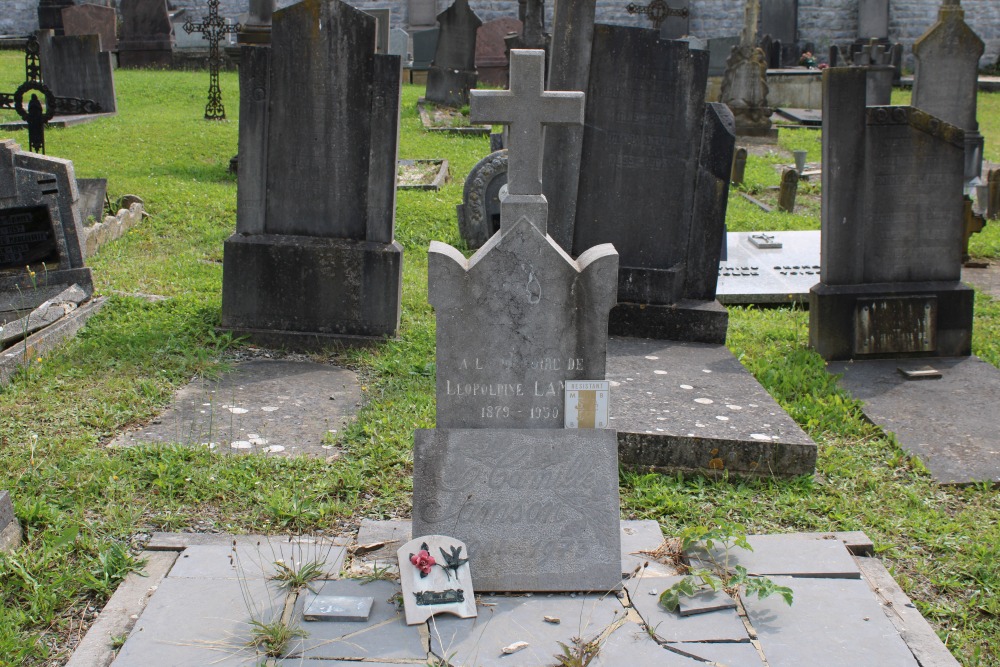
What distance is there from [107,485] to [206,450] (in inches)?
19.5

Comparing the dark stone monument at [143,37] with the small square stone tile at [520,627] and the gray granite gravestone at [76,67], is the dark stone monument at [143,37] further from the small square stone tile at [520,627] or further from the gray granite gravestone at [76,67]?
the small square stone tile at [520,627]

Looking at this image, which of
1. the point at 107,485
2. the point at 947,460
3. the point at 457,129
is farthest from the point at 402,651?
the point at 457,129

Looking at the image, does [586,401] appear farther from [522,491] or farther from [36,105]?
[36,105]

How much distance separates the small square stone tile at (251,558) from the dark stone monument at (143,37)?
68.0 feet

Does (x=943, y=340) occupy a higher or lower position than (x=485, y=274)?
lower

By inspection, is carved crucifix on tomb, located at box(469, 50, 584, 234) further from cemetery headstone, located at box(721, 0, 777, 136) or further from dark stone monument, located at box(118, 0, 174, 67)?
dark stone monument, located at box(118, 0, 174, 67)

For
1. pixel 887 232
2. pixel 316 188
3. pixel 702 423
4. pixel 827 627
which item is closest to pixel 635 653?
pixel 827 627

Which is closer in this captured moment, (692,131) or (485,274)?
(485,274)

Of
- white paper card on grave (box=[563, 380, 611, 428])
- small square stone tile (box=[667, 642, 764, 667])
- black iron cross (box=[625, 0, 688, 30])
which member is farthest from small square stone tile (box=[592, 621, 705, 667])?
black iron cross (box=[625, 0, 688, 30])

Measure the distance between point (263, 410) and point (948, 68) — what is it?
10.0 m

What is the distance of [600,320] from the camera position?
145 inches

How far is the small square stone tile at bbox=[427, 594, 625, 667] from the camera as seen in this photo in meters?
3.22

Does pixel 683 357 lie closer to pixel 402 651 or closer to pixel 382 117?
pixel 382 117

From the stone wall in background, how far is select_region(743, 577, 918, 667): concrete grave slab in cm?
2527
